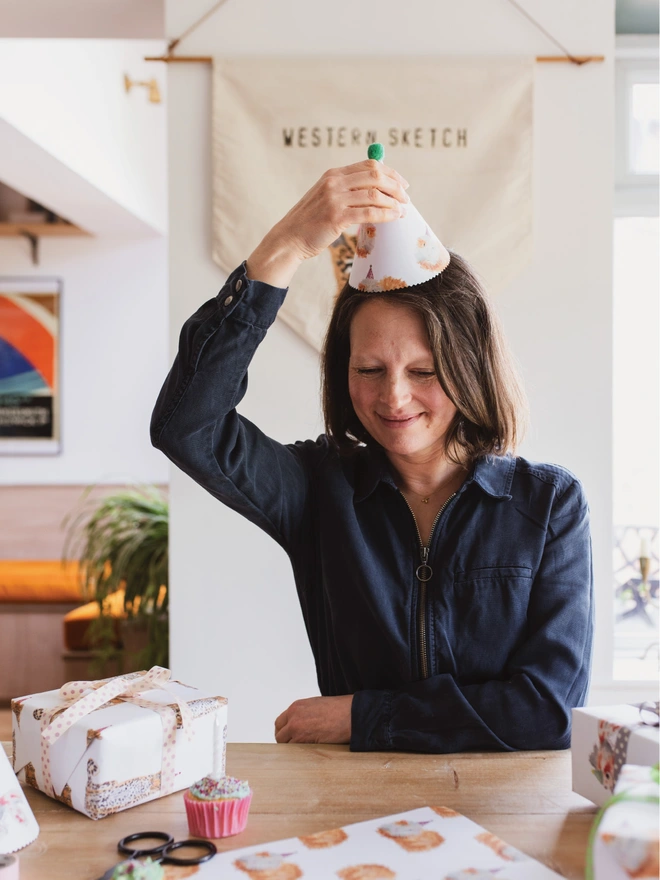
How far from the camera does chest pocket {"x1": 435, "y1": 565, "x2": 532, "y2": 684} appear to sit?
3.86ft

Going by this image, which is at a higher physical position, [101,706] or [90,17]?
[90,17]

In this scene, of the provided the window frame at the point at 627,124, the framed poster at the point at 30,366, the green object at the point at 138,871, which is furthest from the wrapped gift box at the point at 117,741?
the framed poster at the point at 30,366

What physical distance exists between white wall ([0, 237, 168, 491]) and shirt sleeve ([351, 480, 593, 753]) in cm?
373

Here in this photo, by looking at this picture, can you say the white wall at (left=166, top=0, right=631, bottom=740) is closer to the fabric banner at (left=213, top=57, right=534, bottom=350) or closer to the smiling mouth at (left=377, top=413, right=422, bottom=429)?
the fabric banner at (left=213, top=57, right=534, bottom=350)

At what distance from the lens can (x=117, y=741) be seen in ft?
2.64

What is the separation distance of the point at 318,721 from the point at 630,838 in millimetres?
569

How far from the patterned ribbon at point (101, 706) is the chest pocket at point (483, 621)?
1.44 ft

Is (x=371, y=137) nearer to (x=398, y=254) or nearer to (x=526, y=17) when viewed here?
(x=526, y=17)

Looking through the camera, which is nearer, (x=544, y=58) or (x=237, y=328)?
(x=237, y=328)

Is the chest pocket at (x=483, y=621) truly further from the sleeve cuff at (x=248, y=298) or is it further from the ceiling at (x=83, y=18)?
the ceiling at (x=83, y=18)

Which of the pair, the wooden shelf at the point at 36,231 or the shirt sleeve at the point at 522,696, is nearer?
the shirt sleeve at the point at 522,696

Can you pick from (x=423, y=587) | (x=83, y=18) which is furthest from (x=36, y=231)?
(x=423, y=587)

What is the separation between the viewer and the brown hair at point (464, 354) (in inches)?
47.1

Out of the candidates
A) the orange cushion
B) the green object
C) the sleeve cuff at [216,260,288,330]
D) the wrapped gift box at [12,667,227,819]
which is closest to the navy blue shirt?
the sleeve cuff at [216,260,288,330]
